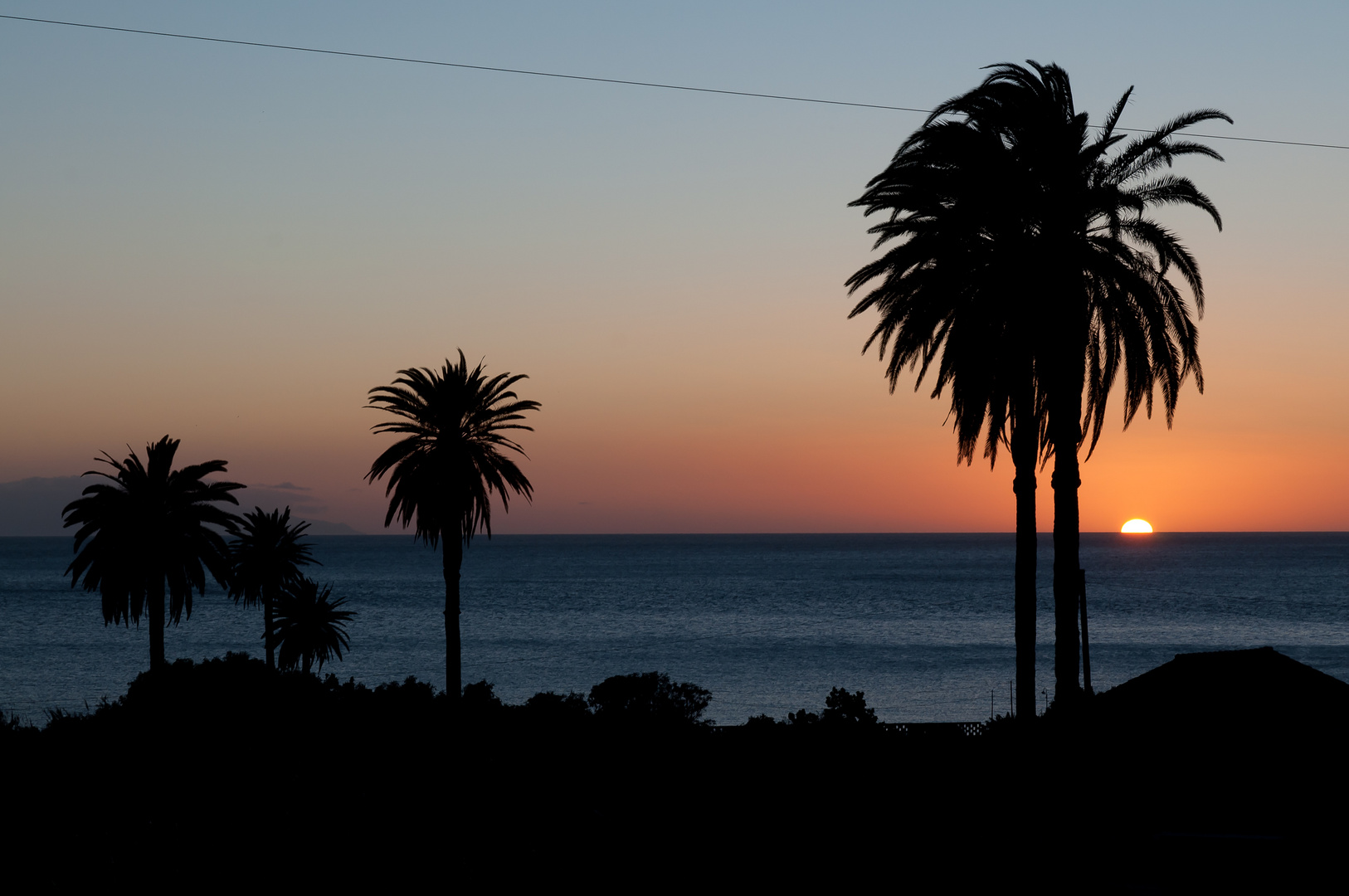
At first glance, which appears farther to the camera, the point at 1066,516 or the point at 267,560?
the point at 267,560

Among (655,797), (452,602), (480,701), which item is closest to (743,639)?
(452,602)

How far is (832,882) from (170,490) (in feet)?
110

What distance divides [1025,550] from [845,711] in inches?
273

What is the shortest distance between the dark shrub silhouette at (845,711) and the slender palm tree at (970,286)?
5310 mm

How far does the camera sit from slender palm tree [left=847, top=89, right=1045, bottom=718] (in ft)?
84.8

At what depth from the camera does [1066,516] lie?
26531 millimetres

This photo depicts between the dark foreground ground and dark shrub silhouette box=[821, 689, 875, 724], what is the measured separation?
41cm

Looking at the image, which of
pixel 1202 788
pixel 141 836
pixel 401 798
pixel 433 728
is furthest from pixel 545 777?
pixel 1202 788

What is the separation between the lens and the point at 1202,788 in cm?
2344

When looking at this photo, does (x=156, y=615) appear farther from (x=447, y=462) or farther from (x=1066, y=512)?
(x=1066, y=512)

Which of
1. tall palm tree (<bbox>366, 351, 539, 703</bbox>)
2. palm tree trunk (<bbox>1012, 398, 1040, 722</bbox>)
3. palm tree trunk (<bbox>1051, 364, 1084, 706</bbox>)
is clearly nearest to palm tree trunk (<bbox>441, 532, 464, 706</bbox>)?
tall palm tree (<bbox>366, 351, 539, 703</bbox>)

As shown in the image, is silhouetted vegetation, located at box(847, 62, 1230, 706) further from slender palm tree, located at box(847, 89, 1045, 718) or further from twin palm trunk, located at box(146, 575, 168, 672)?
twin palm trunk, located at box(146, 575, 168, 672)

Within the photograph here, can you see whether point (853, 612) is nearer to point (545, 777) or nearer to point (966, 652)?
point (966, 652)

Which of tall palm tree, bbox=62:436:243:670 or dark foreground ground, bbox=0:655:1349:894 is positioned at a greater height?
tall palm tree, bbox=62:436:243:670
